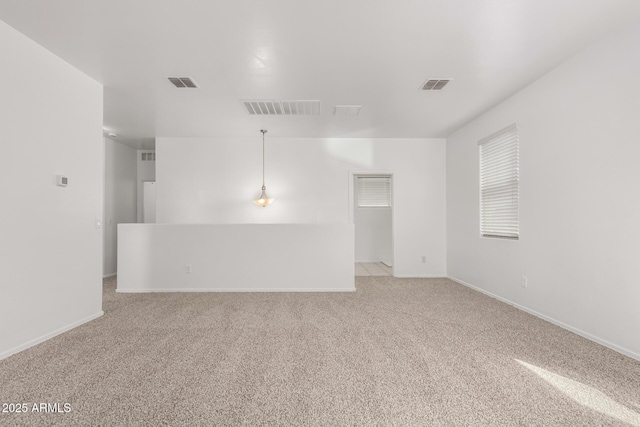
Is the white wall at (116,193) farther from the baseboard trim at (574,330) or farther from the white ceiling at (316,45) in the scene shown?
the baseboard trim at (574,330)

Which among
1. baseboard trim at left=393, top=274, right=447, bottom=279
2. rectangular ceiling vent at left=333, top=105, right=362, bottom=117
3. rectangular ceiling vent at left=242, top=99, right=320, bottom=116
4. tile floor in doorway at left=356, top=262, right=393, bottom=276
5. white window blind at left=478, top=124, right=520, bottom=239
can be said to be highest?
rectangular ceiling vent at left=242, top=99, right=320, bottom=116

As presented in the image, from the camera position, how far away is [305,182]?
5906 mm

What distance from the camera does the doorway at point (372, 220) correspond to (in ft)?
25.5

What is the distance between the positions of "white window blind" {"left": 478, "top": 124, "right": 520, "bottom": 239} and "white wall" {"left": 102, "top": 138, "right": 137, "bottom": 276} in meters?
6.42

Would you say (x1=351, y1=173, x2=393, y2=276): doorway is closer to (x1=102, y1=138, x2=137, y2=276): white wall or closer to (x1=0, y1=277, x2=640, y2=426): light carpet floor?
(x1=0, y1=277, x2=640, y2=426): light carpet floor

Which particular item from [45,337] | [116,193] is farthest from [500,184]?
[116,193]

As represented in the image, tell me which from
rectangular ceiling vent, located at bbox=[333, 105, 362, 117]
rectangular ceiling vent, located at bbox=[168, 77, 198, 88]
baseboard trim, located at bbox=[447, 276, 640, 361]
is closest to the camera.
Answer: baseboard trim, located at bbox=[447, 276, 640, 361]

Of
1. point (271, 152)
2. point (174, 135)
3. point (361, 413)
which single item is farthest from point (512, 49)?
point (174, 135)

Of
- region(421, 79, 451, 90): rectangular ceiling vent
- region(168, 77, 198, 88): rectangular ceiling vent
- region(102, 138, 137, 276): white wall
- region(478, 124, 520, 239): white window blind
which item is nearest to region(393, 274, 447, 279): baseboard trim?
region(478, 124, 520, 239): white window blind

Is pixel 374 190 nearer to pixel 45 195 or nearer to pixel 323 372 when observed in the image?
pixel 323 372

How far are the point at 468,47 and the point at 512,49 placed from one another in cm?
40

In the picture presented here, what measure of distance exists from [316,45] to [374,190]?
528 centimetres

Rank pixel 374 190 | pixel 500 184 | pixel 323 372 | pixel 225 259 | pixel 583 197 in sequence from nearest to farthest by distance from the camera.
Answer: pixel 323 372 < pixel 583 197 < pixel 500 184 < pixel 225 259 < pixel 374 190

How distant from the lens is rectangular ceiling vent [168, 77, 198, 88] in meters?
3.39
